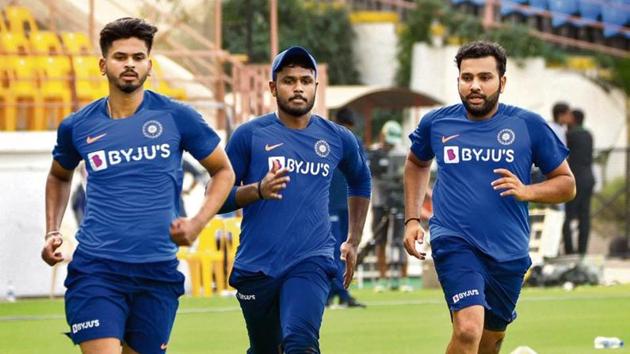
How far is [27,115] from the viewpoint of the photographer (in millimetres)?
24609

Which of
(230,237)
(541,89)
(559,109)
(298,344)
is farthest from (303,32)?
(298,344)

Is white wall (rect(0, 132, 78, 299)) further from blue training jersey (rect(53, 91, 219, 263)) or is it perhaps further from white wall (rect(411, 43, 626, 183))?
white wall (rect(411, 43, 626, 183))

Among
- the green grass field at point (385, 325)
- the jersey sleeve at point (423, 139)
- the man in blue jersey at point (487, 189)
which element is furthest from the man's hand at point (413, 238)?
the green grass field at point (385, 325)

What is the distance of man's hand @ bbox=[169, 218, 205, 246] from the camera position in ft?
27.8

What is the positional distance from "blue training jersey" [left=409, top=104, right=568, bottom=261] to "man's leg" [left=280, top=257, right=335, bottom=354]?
0.85m

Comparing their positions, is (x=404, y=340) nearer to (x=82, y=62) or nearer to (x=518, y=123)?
(x=518, y=123)

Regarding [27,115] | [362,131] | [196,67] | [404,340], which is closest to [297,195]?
[404,340]

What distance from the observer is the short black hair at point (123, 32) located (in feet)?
29.3

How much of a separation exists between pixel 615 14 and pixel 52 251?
110 feet

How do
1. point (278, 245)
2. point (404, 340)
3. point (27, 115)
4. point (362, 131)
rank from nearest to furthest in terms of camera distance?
point (278, 245) < point (404, 340) < point (27, 115) < point (362, 131)

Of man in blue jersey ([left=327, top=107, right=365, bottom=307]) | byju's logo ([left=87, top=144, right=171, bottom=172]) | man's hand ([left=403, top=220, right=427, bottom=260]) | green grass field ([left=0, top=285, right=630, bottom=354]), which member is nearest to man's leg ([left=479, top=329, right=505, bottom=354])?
man's hand ([left=403, top=220, right=427, bottom=260])

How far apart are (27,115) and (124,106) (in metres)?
15.9

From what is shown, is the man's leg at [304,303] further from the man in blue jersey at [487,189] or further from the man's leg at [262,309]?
the man in blue jersey at [487,189]

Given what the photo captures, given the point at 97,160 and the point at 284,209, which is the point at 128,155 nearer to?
the point at 97,160
